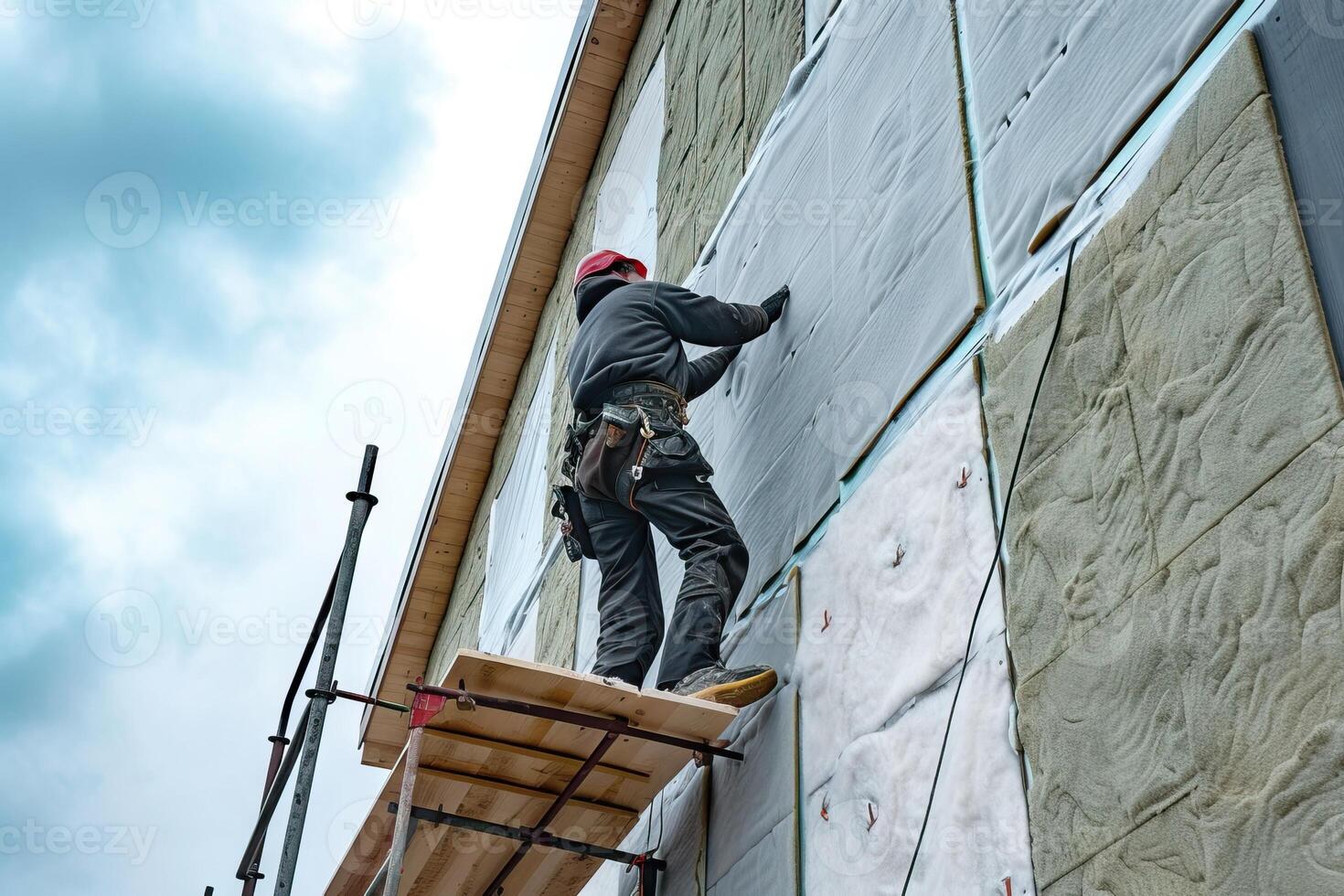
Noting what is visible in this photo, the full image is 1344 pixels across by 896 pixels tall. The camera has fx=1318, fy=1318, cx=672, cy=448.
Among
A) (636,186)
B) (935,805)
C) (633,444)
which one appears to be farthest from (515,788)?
(636,186)

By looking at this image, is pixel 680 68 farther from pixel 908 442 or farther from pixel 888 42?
pixel 908 442

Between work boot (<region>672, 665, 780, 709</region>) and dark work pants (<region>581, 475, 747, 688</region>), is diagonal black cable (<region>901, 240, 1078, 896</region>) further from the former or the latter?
dark work pants (<region>581, 475, 747, 688</region>)

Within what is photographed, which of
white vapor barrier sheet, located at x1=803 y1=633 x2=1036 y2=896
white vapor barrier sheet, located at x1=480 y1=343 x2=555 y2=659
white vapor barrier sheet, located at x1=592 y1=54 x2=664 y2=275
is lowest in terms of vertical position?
white vapor barrier sheet, located at x1=803 y1=633 x2=1036 y2=896

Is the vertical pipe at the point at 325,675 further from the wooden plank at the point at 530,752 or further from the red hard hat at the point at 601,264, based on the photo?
the red hard hat at the point at 601,264

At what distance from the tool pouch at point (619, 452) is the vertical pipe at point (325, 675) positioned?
97cm

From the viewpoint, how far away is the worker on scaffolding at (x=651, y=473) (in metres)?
4.32

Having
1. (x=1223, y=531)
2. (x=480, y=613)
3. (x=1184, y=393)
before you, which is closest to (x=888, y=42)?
(x=1184, y=393)

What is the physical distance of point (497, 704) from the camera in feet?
12.7

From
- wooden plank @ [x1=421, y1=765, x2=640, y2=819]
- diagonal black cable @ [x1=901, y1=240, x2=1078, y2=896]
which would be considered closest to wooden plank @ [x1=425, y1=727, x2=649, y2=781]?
wooden plank @ [x1=421, y1=765, x2=640, y2=819]

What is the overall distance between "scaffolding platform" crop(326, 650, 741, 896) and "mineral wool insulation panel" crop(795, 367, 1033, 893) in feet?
1.40

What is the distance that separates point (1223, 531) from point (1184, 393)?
1.02 feet

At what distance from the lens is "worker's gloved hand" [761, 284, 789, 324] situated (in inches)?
Answer: 200

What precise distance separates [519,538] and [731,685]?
20.5ft

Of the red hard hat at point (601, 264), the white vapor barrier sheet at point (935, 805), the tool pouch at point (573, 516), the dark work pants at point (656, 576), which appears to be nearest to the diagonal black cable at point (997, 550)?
the white vapor barrier sheet at point (935, 805)
